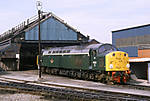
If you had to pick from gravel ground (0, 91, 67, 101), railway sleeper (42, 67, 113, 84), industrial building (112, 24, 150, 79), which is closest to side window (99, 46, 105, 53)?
railway sleeper (42, 67, 113, 84)

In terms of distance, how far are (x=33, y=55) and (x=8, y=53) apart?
15.1ft

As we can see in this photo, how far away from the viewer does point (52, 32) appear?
1458 inches

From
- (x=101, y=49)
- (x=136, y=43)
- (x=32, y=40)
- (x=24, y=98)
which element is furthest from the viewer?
(x=32, y=40)

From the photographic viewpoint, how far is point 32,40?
36156mm

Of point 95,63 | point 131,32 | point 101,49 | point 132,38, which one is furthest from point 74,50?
point 131,32

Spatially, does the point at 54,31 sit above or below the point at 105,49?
above

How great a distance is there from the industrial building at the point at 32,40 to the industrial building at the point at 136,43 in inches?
313

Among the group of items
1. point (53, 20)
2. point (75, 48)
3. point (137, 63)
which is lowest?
point (137, 63)

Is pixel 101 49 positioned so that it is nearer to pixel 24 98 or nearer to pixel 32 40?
pixel 24 98

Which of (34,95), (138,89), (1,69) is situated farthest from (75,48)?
(1,69)

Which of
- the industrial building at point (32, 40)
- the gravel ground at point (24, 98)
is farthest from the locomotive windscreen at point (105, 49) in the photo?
the industrial building at point (32, 40)

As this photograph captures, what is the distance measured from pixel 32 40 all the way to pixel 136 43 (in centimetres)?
1690

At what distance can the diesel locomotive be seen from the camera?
1792 cm

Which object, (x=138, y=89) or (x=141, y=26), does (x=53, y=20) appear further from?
(x=138, y=89)
